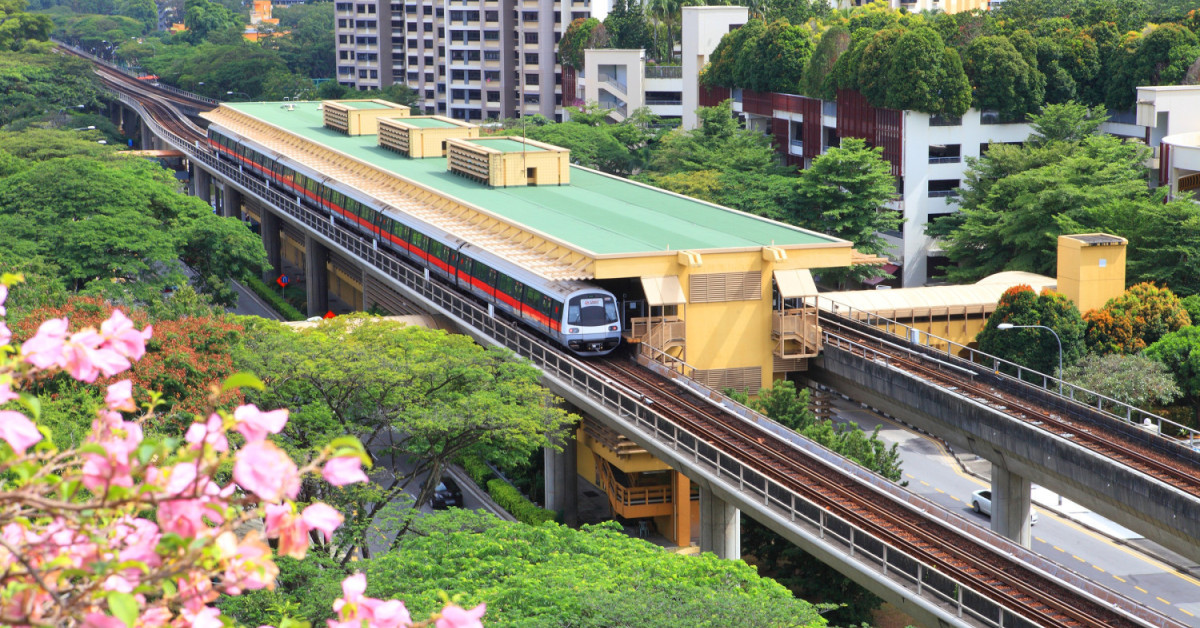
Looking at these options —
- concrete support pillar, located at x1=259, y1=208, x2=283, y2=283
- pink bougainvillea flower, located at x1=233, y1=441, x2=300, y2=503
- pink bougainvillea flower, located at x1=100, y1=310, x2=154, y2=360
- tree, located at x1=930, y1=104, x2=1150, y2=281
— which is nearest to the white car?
tree, located at x1=930, y1=104, x2=1150, y2=281

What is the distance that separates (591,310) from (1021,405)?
13185 mm

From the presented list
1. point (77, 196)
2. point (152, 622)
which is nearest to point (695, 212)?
point (77, 196)

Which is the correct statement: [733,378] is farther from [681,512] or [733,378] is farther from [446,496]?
[446,496]

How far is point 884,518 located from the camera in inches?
1257

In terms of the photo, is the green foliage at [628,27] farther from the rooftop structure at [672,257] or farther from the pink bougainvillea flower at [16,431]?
the pink bougainvillea flower at [16,431]

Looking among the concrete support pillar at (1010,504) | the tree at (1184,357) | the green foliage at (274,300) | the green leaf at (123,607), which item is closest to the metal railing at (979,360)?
the tree at (1184,357)

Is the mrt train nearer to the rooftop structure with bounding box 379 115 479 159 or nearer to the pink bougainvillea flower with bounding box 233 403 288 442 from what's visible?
the rooftop structure with bounding box 379 115 479 159

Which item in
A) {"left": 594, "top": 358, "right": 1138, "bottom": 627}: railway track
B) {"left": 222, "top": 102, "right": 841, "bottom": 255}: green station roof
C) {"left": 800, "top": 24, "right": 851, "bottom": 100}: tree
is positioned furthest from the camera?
{"left": 800, "top": 24, "right": 851, "bottom": 100}: tree

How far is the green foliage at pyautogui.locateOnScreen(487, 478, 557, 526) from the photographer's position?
Result: 145 ft

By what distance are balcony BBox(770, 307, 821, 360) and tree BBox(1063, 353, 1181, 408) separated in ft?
31.0

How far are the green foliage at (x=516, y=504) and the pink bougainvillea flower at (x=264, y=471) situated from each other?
3587 cm

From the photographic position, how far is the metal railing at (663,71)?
12456 centimetres

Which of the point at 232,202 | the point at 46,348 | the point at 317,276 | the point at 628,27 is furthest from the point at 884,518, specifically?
the point at 628,27

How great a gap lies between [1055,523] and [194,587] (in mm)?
42491
